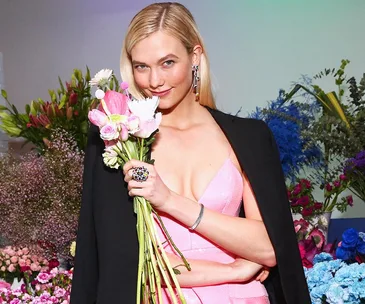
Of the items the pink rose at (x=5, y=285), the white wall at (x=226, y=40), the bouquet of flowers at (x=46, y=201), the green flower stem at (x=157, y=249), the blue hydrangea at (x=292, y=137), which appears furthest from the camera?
the white wall at (x=226, y=40)

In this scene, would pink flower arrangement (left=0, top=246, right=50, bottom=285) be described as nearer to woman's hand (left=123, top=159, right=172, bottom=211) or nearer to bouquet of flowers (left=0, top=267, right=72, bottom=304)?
bouquet of flowers (left=0, top=267, right=72, bottom=304)

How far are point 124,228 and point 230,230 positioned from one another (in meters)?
0.24

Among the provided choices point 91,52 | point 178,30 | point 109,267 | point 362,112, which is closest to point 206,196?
point 109,267

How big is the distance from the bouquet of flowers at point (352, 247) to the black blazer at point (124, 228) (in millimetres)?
425

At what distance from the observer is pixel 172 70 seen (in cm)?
195

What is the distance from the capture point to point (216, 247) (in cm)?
195

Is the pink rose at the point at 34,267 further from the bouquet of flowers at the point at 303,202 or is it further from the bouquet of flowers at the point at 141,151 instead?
the bouquet of flowers at the point at 141,151

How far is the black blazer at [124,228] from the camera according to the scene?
1882mm

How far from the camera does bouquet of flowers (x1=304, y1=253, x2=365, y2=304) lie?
2236 mm

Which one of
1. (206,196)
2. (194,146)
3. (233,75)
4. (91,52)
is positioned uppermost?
(91,52)

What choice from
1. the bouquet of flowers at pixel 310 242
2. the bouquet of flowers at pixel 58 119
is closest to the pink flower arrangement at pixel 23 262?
the bouquet of flowers at pixel 58 119

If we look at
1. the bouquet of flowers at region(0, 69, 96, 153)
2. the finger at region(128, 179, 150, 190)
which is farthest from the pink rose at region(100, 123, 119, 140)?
the bouquet of flowers at region(0, 69, 96, 153)

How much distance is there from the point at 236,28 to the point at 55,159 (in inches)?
61.5

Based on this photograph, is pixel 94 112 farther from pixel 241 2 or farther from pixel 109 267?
pixel 241 2
